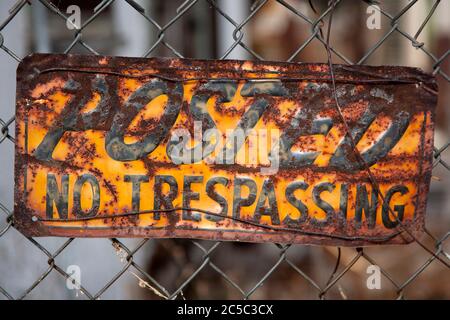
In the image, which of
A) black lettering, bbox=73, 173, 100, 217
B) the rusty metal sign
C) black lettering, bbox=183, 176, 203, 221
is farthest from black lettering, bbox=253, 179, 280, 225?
black lettering, bbox=73, 173, 100, 217

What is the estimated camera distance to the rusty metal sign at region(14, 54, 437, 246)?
1070 mm

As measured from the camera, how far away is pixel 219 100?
1.08 metres

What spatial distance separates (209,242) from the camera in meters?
3.21

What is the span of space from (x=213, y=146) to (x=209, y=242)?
2.19m

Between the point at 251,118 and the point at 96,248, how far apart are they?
1531mm

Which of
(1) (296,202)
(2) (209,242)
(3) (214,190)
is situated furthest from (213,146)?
(2) (209,242)

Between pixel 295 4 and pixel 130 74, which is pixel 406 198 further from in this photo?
pixel 295 4

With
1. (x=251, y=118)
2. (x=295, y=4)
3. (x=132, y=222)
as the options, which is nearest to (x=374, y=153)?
(x=251, y=118)

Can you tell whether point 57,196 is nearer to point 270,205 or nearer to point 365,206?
point 270,205

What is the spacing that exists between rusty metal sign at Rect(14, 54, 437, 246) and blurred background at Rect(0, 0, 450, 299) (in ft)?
1.23

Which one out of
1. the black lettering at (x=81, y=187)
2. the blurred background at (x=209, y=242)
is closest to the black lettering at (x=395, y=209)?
the blurred background at (x=209, y=242)

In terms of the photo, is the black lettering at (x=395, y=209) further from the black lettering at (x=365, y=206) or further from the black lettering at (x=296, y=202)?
the black lettering at (x=296, y=202)
